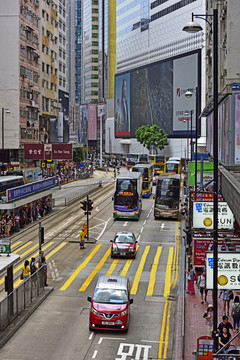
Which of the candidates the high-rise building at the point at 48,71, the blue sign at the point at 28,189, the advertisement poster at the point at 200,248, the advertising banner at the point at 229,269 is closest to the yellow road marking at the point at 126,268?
the advertisement poster at the point at 200,248

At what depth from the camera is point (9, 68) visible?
81.4m

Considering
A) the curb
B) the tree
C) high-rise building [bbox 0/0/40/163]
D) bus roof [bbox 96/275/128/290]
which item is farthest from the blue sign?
the tree

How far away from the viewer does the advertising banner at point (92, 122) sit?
188 metres

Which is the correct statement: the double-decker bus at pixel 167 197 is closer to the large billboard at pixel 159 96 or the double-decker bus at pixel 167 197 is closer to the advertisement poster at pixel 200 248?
the advertisement poster at pixel 200 248

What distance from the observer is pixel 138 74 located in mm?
151625

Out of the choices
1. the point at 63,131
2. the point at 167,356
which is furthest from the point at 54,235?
the point at 63,131

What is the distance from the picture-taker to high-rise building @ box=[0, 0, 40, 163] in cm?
8112

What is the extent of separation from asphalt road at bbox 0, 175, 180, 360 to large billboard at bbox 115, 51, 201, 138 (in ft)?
250

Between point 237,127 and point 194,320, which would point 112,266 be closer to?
point 194,320

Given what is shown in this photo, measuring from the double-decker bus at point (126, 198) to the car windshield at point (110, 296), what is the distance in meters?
29.6

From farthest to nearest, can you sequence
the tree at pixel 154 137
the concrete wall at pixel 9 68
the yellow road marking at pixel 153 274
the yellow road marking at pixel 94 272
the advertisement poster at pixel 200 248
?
1. the tree at pixel 154 137
2. the concrete wall at pixel 9 68
3. the yellow road marking at pixel 94 272
4. the yellow road marking at pixel 153 274
5. the advertisement poster at pixel 200 248

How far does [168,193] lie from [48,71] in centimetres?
5027

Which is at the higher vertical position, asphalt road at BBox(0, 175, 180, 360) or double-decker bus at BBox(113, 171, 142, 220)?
double-decker bus at BBox(113, 171, 142, 220)

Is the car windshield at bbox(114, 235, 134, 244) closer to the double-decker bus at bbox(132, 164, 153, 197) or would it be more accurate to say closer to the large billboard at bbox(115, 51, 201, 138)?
the double-decker bus at bbox(132, 164, 153, 197)
